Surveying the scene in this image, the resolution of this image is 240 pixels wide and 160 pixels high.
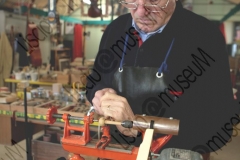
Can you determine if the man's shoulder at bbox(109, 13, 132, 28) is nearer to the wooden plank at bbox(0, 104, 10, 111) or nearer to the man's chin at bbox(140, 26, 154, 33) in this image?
the man's chin at bbox(140, 26, 154, 33)

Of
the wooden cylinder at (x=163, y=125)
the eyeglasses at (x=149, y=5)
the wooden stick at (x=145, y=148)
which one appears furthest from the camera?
the eyeglasses at (x=149, y=5)

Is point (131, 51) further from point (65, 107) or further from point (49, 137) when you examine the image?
point (49, 137)

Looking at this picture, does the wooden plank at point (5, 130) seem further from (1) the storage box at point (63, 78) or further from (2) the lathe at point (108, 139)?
(2) the lathe at point (108, 139)

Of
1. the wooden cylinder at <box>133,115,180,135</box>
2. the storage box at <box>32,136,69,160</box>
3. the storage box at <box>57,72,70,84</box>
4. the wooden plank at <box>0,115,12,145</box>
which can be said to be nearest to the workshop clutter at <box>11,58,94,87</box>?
the storage box at <box>57,72,70,84</box>

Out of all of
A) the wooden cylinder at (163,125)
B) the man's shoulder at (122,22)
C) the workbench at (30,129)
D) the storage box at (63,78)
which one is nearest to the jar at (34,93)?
the workbench at (30,129)

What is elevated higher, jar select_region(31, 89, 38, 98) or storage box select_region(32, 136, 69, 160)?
jar select_region(31, 89, 38, 98)

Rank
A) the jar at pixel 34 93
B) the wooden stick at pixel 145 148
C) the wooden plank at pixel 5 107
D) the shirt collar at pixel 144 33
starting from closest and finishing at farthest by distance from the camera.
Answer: the wooden stick at pixel 145 148 < the shirt collar at pixel 144 33 < the wooden plank at pixel 5 107 < the jar at pixel 34 93

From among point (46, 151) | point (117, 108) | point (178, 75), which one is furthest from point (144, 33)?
point (46, 151)

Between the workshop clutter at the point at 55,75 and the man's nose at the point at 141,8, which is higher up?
the man's nose at the point at 141,8

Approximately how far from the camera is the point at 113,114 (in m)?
0.96

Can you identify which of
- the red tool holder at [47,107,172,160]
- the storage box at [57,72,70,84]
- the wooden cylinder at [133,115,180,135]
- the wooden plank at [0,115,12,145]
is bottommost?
the wooden plank at [0,115,12,145]

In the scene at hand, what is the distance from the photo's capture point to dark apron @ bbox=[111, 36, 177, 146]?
3.77 feet

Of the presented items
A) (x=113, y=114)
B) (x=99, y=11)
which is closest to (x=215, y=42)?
(x=113, y=114)

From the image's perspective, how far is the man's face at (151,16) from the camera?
1107 millimetres
